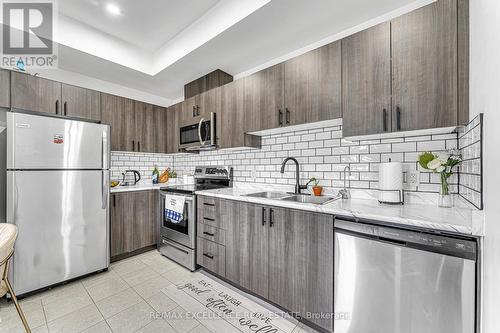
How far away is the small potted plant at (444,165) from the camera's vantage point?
141 cm

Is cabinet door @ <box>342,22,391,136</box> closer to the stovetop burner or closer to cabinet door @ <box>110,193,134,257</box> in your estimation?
the stovetop burner

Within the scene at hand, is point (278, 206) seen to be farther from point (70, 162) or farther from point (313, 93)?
point (70, 162)

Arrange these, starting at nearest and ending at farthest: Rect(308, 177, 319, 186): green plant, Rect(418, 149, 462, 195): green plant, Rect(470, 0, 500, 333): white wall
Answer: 1. Rect(470, 0, 500, 333): white wall
2. Rect(418, 149, 462, 195): green plant
3. Rect(308, 177, 319, 186): green plant

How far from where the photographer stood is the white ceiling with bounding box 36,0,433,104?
6.17 ft

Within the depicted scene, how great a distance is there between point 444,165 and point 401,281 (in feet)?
2.78

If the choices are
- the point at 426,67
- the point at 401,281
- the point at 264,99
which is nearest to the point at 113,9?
the point at 264,99

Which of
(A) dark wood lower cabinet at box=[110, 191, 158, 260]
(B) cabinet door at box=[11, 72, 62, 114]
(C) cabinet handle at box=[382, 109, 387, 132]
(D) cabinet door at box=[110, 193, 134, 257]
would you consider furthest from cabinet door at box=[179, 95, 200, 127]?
(C) cabinet handle at box=[382, 109, 387, 132]

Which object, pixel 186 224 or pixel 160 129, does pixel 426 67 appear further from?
pixel 160 129

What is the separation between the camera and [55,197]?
2.11m

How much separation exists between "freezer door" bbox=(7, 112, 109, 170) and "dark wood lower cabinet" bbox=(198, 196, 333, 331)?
1.55 meters

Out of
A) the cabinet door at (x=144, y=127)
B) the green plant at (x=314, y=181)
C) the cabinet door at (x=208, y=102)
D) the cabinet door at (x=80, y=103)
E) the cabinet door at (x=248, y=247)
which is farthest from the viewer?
the cabinet door at (x=144, y=127)

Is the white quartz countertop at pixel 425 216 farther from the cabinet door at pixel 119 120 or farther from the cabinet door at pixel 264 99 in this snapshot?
the cabinet door at pixel 119 120

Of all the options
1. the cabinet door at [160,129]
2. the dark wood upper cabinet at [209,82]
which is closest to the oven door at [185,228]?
the cabinet door at [160,129]

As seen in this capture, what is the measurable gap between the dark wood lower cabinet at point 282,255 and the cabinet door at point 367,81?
2.57 ft
